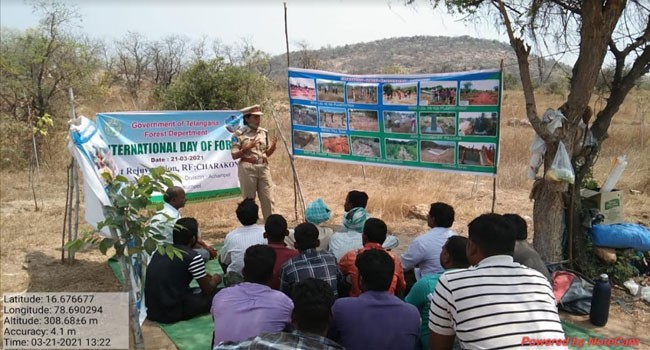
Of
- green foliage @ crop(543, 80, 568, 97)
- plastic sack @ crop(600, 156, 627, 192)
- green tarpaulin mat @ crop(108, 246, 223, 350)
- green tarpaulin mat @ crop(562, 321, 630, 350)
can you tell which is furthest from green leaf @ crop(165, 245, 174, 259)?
green foliage @ crop(543, 80, 568, 97)

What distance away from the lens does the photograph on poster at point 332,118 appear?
20.6 feet

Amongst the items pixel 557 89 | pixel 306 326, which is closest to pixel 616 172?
pixel 306 326

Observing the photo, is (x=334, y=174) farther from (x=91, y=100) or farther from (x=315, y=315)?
(x=315, y=315)

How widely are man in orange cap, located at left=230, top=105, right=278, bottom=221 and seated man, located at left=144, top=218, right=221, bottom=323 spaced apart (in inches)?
93.8

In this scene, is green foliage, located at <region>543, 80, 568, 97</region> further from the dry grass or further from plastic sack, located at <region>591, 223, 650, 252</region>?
plastic sack, located at <region>591, 223, 650, 252</region>

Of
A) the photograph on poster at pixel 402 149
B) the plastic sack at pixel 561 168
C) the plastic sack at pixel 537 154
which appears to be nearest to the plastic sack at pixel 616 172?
the plastic sack at pixel 561 168

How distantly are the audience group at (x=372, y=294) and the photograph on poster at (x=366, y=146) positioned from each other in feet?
7.58

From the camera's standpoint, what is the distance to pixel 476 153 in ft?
17.3

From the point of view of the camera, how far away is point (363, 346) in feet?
7.76

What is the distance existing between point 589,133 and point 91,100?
11949 mm

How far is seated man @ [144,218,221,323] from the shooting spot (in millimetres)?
3709

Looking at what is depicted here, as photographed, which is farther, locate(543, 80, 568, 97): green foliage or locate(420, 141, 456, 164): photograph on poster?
locate(543, 80, 568, 97): green foliage

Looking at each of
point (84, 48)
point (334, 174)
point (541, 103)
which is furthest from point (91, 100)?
point (541, 103)

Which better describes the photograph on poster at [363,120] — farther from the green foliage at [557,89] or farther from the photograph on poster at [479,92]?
the green foliage at [557,89]
